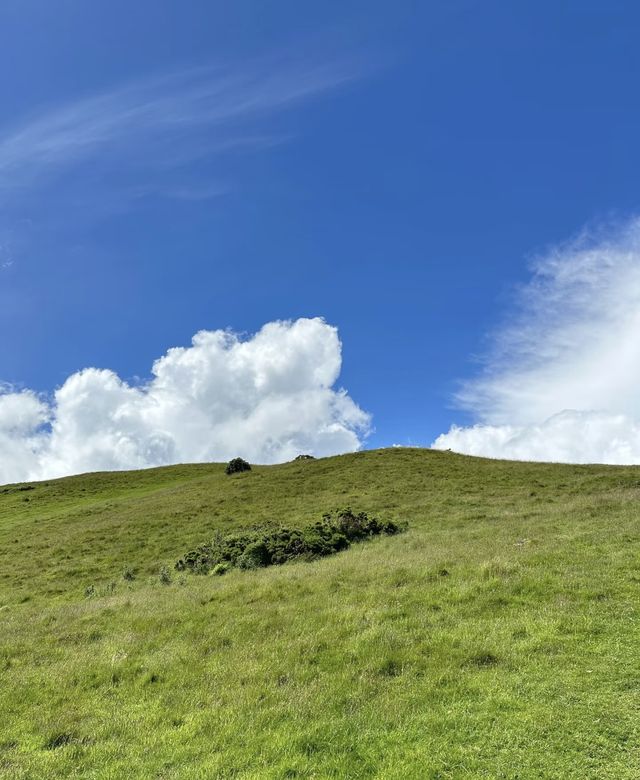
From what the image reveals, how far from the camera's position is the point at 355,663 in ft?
39.1

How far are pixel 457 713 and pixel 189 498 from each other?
146 ft

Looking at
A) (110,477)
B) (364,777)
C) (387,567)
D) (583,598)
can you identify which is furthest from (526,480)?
(110,477)

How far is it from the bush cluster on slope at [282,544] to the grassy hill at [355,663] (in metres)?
1.75

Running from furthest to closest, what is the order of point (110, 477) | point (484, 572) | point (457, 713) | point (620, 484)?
point (110, 477) → point (620, 484) → point (484, 572) → point (457, 713)

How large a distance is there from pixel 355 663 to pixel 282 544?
16.2 meters

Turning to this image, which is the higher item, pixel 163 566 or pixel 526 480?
pixel 526 480

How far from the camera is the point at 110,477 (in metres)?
77.9

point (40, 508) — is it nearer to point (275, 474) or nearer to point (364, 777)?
point (275, 474)

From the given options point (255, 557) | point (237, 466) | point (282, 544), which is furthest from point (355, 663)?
point (237, 466)

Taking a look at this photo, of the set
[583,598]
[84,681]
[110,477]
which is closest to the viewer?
[84,681]

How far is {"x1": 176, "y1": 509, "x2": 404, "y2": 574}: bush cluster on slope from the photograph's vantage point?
2641cm

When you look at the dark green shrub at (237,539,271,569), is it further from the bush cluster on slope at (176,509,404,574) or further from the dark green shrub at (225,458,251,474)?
the dark green shrub at (225,458,251,474)

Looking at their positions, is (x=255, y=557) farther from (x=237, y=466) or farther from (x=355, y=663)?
(x=237, y=466)

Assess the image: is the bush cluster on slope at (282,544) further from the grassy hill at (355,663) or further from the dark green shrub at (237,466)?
the dark green shrub at (237,466)
